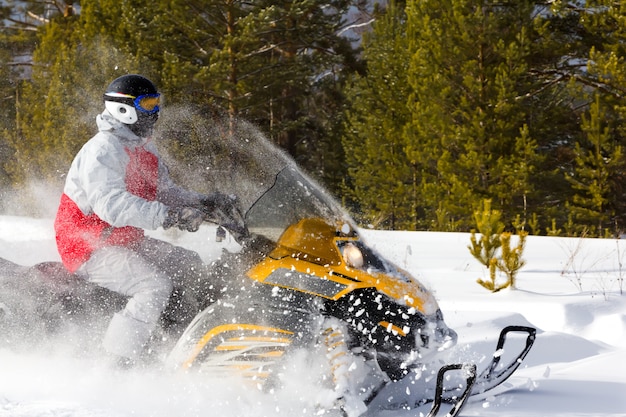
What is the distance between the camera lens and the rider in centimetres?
317

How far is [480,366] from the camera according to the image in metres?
4.16

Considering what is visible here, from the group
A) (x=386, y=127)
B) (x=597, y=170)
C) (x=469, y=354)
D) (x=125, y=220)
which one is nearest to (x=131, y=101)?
(x=125, y=220)

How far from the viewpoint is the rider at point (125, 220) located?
10.4ft

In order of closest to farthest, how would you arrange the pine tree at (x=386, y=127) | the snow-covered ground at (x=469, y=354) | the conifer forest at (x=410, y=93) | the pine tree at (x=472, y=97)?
the snow-covered ground at (x=469, y=354) → the pine tree at (x=472, y=97) → the conifer forest at (x=410, y=93) → the pine tree at (x=386, y=127)

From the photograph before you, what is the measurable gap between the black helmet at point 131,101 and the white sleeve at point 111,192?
0.55 ft

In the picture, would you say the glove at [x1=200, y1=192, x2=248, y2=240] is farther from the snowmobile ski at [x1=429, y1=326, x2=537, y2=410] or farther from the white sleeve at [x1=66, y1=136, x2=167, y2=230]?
the snowmobile ski at [x1=429, y1=326, x2=537, y2=410]

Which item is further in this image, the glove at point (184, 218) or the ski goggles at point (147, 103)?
the ski goggles at point (147, 103)

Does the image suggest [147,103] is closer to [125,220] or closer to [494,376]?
[125,220]

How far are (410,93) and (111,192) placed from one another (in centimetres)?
1483

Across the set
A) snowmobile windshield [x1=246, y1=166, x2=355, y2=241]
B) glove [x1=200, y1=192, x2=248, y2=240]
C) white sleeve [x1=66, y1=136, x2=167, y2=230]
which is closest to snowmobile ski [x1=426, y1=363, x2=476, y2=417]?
snowmobile windshield [x1=246, y1=166, x2=355, y2=241]

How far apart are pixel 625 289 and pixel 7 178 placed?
17940 millimetres

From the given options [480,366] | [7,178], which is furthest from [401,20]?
[480,366]

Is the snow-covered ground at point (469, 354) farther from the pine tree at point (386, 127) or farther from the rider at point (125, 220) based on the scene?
the pine tree at point (386, 127)

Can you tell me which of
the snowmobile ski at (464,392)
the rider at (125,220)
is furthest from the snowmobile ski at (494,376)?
the rider at (125,220)
